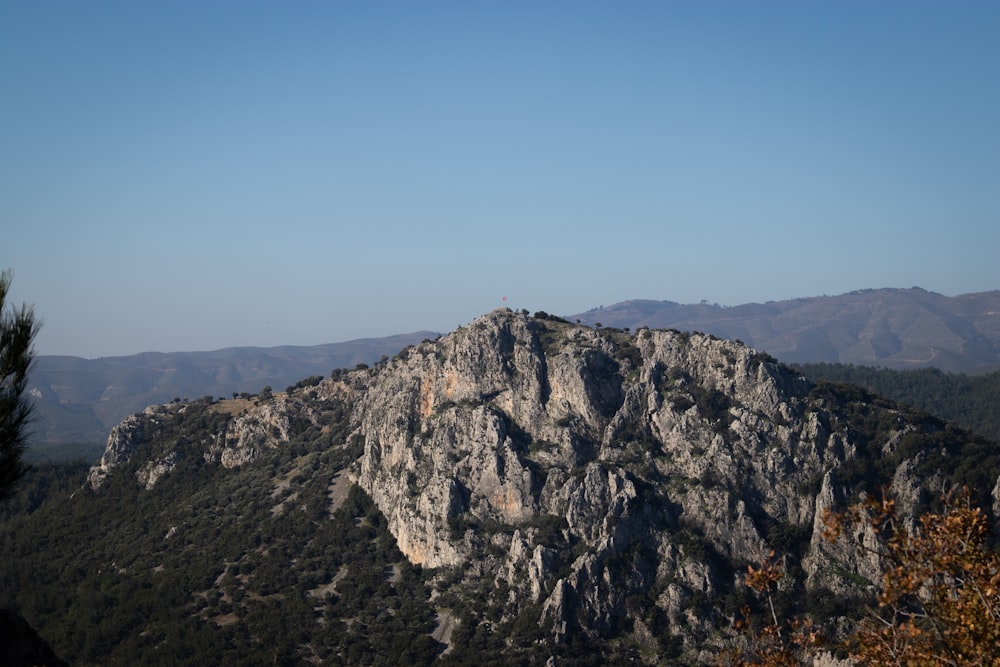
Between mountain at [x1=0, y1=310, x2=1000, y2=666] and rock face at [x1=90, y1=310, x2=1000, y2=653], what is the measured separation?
31 cm

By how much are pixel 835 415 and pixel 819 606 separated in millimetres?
32000

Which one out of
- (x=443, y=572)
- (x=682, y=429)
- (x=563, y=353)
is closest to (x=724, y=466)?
(x=682, y=429)

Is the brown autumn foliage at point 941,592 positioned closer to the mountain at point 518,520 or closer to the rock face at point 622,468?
the mountain at point 518,520

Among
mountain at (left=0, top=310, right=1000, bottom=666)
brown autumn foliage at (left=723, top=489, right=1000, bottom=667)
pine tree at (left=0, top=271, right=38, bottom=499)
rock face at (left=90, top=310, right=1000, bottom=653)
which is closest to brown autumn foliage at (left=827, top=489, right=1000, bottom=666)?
brown autumn foliage at (left=723, top=489, right=1000, bottom=667)

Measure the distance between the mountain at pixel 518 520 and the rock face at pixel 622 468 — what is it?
311mm

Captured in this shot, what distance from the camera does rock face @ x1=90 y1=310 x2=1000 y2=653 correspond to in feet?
384

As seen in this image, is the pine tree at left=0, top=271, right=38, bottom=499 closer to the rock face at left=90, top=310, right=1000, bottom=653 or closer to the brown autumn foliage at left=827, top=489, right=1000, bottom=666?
the brown autumn foliage at left=827, top=489, right=1000, bottom=666

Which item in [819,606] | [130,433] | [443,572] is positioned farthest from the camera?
[130,433]

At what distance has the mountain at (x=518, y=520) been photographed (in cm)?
11594

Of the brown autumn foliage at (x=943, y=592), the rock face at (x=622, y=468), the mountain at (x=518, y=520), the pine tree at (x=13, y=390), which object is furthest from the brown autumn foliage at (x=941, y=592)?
the rock face at (x=622, y=468)

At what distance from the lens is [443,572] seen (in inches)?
5182

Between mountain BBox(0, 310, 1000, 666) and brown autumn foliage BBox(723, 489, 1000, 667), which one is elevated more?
brown autumn foliage BBox(723, 489, 1000, 667)

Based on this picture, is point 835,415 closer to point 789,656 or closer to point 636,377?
point 636,377

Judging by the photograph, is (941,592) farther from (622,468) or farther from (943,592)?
(622,468)
